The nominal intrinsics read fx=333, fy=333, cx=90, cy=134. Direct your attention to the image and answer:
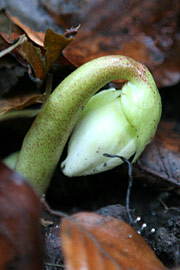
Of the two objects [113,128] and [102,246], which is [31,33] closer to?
[113,128]

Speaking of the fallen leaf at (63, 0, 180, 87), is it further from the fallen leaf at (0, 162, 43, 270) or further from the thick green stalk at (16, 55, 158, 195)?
the fallen leaf at (0, 162, 43, 270)

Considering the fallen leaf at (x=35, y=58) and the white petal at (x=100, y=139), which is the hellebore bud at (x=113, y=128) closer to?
the white petal at (x=100, y=139)

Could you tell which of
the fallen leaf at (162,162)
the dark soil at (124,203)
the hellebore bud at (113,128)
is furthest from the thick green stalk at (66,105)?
the fallen leaf at (162,162)

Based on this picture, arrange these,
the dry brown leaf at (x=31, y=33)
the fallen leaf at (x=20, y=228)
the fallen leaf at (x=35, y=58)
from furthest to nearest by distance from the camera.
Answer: the dry brown leaf at (x=31, y=33)
the fallen leaf at (x=35, y=58)
the fallen leaf at (x=20, y=228)

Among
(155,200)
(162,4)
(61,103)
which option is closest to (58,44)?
(61,103)

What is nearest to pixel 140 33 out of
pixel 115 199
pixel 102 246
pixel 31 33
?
pixel 31 33
